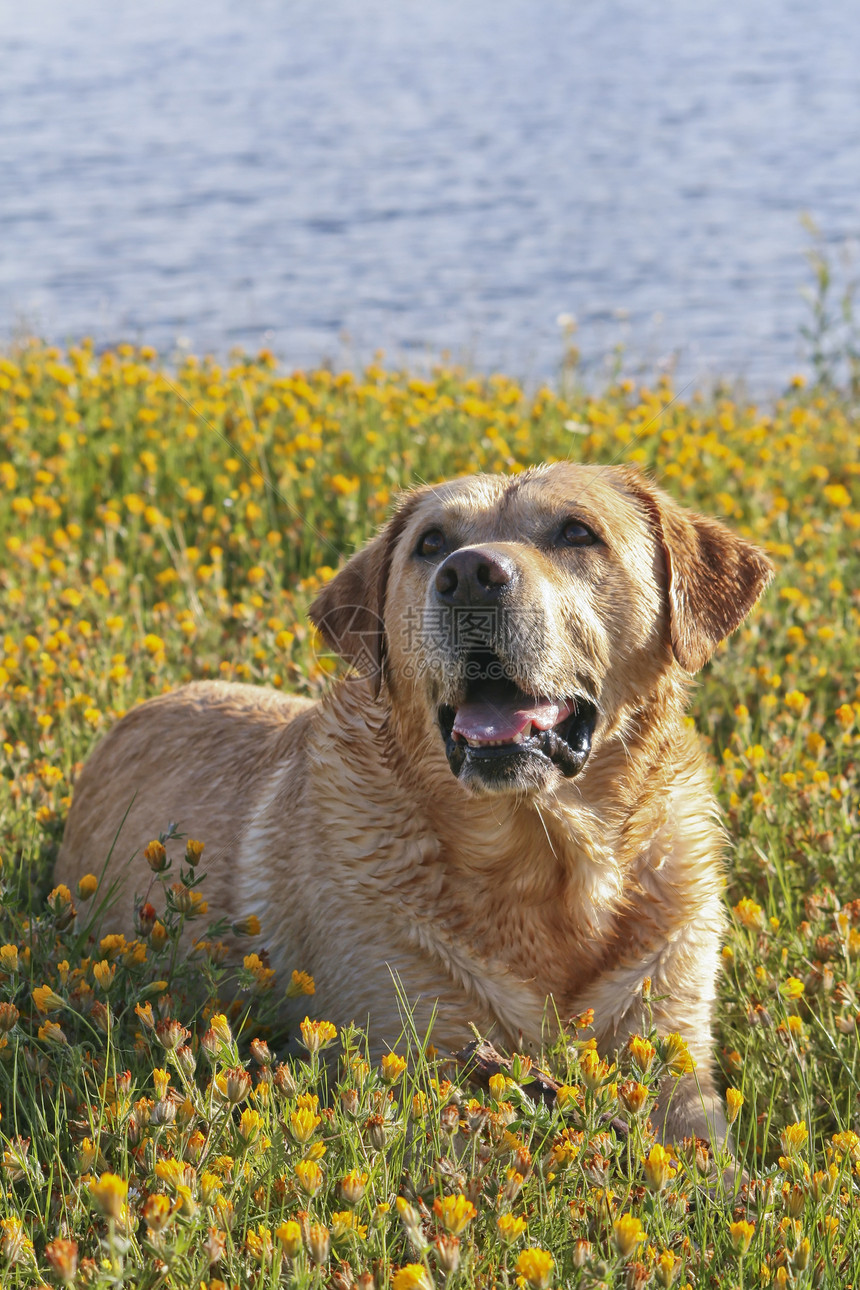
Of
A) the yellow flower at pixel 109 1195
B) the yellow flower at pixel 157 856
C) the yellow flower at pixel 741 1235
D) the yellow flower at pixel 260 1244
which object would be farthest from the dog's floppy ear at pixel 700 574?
the yellow flower at pixel 109 1195

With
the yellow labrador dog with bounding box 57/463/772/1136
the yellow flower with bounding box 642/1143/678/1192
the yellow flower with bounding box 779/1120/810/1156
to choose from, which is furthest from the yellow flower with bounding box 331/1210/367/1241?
the yellow labrador dog with bounding box 57/463/772/1136

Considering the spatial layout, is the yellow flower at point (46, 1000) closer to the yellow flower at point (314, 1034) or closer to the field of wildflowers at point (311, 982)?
the field of wildflowers at point (311, 982)

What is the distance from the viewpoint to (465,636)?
10.3 ft

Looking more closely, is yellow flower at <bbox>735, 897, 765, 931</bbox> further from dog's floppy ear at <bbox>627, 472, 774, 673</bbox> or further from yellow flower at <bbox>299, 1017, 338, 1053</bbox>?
yellow flower at <bbox>299, 1017, 338, 1053</bbox>

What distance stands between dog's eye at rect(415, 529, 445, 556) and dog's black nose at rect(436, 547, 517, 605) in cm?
40

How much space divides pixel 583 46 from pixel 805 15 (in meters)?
5.82

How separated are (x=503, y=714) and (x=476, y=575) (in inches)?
15.1

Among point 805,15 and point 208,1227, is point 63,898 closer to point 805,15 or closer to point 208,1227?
point 208,1227

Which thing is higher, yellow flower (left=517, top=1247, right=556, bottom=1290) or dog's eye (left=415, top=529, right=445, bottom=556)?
dog's eye (left=415, top=529, right=445, bottom=556)

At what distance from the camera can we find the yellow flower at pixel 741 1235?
2.16 meters

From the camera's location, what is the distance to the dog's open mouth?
10.3 feet

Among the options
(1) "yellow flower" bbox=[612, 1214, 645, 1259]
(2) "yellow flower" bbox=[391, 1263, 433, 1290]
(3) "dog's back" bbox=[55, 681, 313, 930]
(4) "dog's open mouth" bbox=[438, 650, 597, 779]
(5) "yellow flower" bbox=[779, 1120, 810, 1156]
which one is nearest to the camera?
(2) "yellow flower" bbox=[391, 1263, 433, 1290]

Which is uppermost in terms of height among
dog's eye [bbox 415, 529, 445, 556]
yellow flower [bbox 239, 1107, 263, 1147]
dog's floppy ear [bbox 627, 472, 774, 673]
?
dog's eye [bbox 415, 529, 445, 556]

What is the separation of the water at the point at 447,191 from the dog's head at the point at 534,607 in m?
5.57
